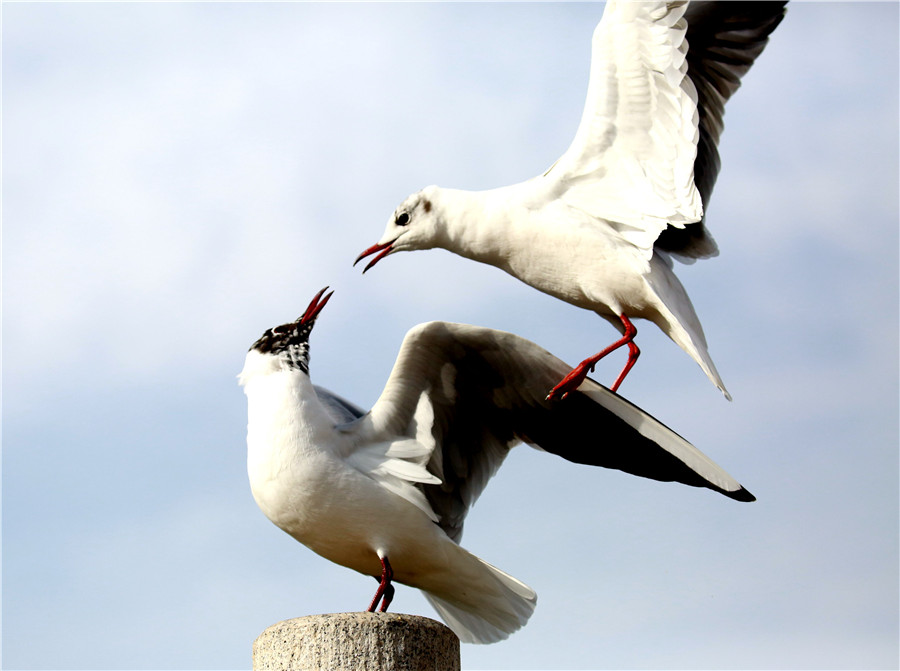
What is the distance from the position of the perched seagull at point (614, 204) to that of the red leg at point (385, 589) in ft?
3.73

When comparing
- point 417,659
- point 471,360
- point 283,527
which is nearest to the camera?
point 417,659

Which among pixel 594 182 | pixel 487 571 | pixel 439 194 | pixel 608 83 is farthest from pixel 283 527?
pixel 608 83

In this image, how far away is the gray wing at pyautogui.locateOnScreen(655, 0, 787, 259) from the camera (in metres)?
5.90

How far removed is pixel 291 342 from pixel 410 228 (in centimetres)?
92

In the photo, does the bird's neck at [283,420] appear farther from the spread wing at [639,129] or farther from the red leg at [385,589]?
the spread wing at [639,129]

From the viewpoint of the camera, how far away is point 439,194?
577cm

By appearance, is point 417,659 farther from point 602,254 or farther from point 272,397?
point 602,254

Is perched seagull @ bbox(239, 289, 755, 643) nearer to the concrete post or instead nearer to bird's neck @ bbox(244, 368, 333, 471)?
bird's neck @ bbox(244, 368, 333, 471)

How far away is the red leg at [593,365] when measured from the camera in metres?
5.32

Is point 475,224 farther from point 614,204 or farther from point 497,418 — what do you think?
point 497,418

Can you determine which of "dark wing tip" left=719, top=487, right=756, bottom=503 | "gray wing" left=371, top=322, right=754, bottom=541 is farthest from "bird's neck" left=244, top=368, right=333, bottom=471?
"dark wing tip" left=719, top=487, right=756, bottom=503

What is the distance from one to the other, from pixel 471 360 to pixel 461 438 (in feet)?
1.50

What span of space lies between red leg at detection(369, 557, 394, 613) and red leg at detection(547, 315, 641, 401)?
43.4 inches

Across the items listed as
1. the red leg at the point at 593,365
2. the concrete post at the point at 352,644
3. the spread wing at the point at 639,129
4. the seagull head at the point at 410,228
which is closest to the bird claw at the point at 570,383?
the red leg at the point at 593,365
